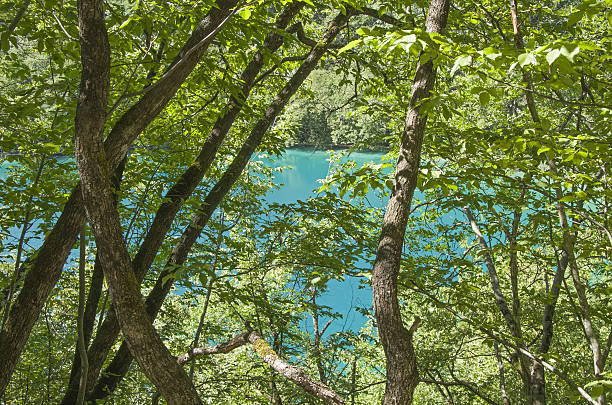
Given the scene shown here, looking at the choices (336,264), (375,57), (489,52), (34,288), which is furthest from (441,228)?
(34,288)

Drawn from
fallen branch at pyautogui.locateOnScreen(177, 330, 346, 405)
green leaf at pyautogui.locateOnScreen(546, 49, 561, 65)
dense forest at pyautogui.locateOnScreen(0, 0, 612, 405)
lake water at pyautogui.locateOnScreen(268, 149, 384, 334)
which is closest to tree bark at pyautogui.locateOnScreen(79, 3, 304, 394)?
dense forest at pyautogui.locateOnScreen(0, 0, 612, 405)

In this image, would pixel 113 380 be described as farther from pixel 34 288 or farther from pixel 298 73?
pixel 298 73

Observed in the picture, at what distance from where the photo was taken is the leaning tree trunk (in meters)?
2.14

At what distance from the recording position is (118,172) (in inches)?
160

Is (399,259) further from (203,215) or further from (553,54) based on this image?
(203,215)

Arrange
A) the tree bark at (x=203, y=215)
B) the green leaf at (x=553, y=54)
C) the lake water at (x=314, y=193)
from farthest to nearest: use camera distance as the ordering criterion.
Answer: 1. the lake water at (x=314, y=193)
2. the tree bark at (x=203, y=215)
3. the green leaf at (x=553, y=54)

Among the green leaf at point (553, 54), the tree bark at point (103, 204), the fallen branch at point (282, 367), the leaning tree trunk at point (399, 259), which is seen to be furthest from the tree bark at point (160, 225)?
the green leaf at point (553, 54)

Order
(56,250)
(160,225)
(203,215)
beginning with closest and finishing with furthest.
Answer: (56,250) → (160,225) → (203,215)

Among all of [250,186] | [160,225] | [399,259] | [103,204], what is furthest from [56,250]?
[250,186]

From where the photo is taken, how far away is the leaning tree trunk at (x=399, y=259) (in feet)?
7.04

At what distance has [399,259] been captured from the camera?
234 centimetres

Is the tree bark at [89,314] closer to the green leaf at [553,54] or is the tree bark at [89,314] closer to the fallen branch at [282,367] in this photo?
the fallen branch at [282,367]

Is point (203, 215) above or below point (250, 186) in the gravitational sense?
below

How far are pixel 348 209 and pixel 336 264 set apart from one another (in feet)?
3.63
